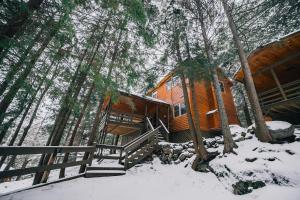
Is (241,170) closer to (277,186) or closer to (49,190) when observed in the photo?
(277,186)

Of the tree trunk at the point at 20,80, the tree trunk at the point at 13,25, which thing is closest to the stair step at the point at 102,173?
the tree trunk at the point at 20,80

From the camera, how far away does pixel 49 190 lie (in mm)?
4445

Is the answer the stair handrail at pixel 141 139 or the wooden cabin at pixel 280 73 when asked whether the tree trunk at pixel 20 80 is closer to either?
the stair handrail at pixel 141 139

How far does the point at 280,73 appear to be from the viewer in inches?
492

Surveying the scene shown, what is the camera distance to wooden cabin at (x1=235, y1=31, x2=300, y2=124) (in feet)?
29.4

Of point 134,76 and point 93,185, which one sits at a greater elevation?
point 134,76

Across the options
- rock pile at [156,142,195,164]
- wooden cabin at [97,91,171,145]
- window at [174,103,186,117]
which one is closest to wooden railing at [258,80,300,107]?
rock pile at [156,142,195,164]

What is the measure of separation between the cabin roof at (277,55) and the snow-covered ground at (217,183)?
19.6ft

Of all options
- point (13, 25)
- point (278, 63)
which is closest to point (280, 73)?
point (278, 63)

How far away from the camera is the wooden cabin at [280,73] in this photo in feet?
29.4

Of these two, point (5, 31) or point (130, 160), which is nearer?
point (5, 31)

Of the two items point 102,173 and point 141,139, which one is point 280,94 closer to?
point 141,139

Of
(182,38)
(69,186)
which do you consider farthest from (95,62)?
(69,186)

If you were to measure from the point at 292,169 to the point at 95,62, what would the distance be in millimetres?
9127
